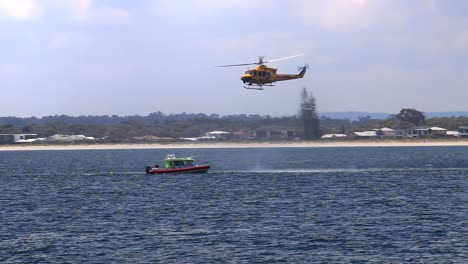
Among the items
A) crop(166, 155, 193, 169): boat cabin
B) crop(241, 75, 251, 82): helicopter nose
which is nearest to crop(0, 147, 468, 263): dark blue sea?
crop(166, 155, 193, 169): boat cabin

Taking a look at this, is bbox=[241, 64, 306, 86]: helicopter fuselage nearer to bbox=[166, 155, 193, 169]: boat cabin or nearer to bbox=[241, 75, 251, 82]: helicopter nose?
bbox=[241, 75, 251, 82]: helicopter nose

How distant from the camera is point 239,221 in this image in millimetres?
75188

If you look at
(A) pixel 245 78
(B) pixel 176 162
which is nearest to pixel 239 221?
(A) pixel 245 78

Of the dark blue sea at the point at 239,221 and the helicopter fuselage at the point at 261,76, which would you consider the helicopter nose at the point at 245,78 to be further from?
the dark blue sea at the point at 239,221

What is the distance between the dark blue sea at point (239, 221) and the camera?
5875cm

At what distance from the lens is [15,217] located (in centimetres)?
8162

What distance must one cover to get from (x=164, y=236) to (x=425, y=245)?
66.5 ft

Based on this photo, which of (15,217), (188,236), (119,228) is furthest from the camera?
(15,217)

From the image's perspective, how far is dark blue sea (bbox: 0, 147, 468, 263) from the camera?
2313 inches

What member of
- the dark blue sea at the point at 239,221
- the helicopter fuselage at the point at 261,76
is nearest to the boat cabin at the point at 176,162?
the dark blue sea at the point at 239,221

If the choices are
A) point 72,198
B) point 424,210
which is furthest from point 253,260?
point 72,198

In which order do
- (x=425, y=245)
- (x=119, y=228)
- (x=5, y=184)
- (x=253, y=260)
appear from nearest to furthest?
1. (x=253, y=260)
2. (x=425, y=245)
3. (x=119, y=228)
4. (x=5, y=184)

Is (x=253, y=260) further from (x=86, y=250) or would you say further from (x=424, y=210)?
(x=424, y=210)

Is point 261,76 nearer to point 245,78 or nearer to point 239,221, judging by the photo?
point 245,78
